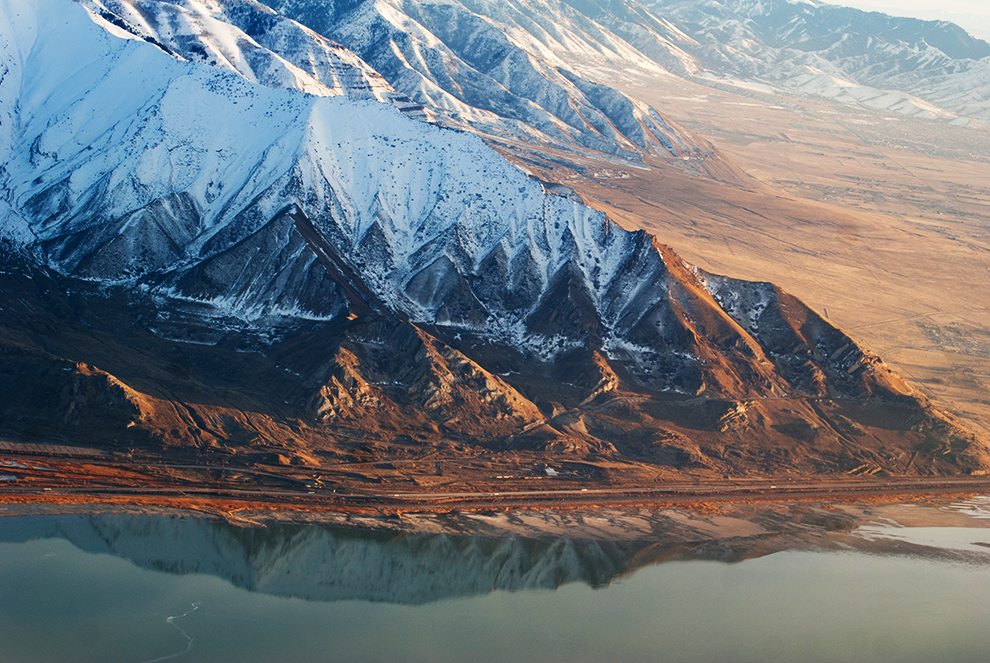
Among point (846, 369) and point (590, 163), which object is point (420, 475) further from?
point (590, 163)

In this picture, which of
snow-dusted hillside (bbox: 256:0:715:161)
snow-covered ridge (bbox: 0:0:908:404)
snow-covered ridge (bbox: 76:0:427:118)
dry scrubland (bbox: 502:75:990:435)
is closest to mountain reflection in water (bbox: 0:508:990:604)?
snow-covered ridge (bbox: 0:0:908:404)

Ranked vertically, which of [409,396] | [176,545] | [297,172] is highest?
[297,172]

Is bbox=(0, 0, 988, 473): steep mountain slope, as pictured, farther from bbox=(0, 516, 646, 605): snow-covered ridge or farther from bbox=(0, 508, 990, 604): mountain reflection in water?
bbox=(0, 516, 646, 605): snow-covered ridge

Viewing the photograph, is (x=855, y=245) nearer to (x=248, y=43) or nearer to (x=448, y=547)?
(x=248, y=43)

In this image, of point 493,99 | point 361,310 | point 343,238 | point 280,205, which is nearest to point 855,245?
point 493,99

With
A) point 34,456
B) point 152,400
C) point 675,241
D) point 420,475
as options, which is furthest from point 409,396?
point 675,241

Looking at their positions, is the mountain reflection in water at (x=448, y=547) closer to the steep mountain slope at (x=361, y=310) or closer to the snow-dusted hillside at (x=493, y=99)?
the steep mountain slope at (x=361, y=310)

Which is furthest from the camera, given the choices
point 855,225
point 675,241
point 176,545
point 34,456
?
point 855,225

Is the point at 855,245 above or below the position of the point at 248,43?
below
